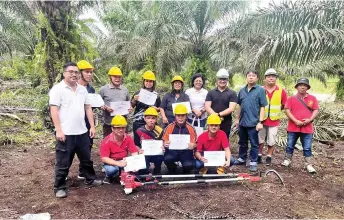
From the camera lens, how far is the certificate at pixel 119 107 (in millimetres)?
5305

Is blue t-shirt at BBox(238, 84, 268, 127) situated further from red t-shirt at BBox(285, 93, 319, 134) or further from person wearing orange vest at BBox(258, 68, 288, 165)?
red t-shirt at BBox(285, 93, 319, 134)

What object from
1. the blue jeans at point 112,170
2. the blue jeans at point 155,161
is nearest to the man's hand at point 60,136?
the blue jeans at point 112,170

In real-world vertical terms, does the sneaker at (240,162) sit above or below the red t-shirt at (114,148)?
below

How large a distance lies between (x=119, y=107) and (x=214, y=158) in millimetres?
1778

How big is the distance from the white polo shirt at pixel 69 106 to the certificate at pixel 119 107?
89 cm

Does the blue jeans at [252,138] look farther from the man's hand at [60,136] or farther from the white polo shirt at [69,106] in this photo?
the man's hand at [60,136]

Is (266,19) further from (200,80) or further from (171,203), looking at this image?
(171,203)

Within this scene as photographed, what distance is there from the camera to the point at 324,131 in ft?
27.3

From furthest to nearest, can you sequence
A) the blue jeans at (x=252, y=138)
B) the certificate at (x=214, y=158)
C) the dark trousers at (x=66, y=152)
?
the blue jeans at (x=252, y=138) → the certificate at (x=214, y=158) → the dark trousers at (x=66, y=152)

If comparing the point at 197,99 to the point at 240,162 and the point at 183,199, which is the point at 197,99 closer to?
the point at 240,162

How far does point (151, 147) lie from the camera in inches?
193

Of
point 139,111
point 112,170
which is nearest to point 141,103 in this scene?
point 139,111

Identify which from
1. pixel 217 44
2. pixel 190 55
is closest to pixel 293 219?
pixel 217 44

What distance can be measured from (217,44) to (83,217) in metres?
8.56
